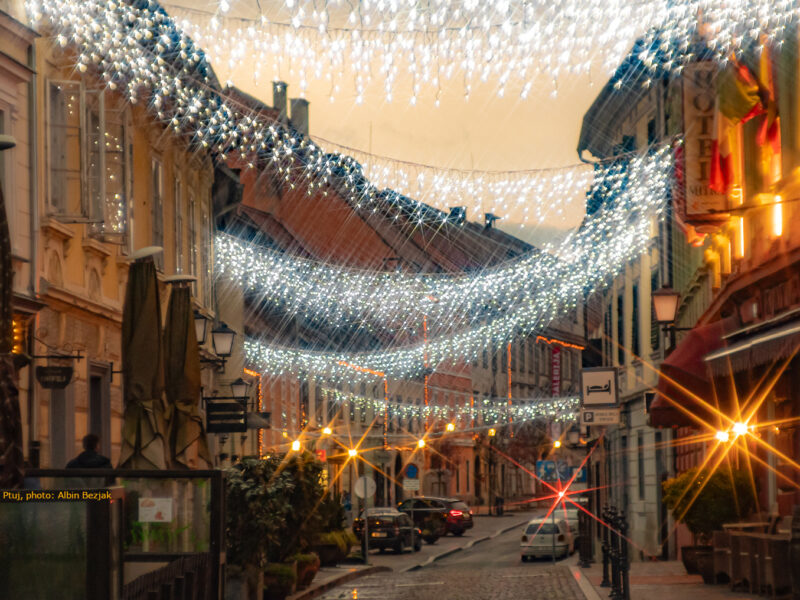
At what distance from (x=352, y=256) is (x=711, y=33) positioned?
46.2 meters

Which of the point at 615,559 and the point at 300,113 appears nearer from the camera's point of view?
the point at 615,559

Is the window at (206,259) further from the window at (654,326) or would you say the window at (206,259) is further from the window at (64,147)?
the window at (654,326)

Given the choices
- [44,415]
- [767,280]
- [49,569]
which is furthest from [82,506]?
[767,280]

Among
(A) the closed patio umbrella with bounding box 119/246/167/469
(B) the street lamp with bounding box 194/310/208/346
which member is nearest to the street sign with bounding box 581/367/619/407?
(B) the street lamp with bounding box 194/310/208/346

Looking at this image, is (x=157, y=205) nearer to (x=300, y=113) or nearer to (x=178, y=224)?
(x=178, y=224)

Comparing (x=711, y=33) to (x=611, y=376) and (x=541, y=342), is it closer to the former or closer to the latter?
(x=611, y=376)

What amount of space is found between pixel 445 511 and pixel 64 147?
36093mm

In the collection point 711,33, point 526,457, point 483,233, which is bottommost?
point 526,457

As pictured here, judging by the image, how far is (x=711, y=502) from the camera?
2045cm

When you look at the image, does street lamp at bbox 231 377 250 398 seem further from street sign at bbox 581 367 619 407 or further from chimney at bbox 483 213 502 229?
street sign at bbox 581 367 619 407

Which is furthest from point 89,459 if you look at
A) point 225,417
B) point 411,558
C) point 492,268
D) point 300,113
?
point 300,113

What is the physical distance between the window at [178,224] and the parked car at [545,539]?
50.0 ft

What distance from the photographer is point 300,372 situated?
47062 millimetres

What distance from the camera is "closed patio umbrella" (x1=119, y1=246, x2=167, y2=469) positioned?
559 inches
